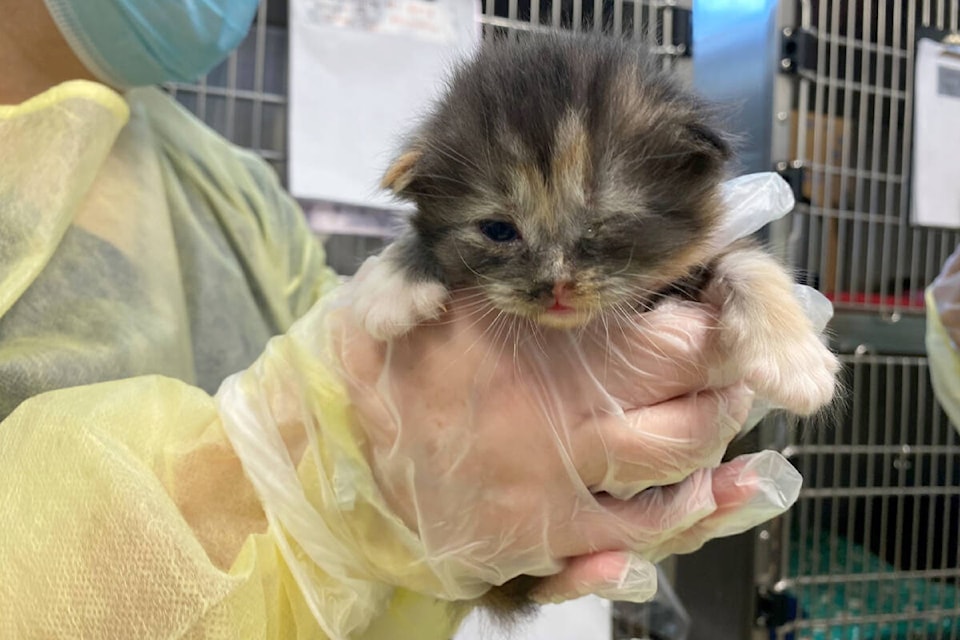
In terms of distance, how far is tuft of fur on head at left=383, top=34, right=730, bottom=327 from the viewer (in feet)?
2.45

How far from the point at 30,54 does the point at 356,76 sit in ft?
2.24

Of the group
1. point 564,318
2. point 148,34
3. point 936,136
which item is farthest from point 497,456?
point 936,136

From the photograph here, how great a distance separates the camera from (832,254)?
5.41ft

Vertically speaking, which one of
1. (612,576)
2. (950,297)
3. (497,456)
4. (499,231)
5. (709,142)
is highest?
(709,142)

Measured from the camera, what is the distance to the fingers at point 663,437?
778mm

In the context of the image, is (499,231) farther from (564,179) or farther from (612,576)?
(612,576)

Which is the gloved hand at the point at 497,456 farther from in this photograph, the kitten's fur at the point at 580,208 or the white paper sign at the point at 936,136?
the white paper sign at the point at 936,136

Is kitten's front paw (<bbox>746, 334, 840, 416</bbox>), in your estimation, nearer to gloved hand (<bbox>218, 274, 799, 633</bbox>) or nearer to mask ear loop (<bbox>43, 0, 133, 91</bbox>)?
gloved hand (<bbox>218, 274, 799, 633</bbox>)

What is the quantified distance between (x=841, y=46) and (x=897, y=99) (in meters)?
0.23

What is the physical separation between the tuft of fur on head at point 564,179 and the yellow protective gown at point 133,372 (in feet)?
1.32

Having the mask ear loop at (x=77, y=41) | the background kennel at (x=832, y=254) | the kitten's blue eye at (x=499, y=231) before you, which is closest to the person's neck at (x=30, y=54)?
the mask ear loop at (x=77, y=41)

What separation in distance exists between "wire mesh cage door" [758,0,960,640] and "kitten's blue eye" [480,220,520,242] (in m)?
0.96

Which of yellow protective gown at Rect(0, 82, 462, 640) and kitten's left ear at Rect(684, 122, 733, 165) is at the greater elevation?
kitten's left ear at Rect(684, 122, 733, 165)

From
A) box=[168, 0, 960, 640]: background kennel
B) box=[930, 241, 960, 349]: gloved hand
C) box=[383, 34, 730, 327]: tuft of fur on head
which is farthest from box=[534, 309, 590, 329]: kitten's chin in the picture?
box=[930, 241, 960, 349]: gloved hand
